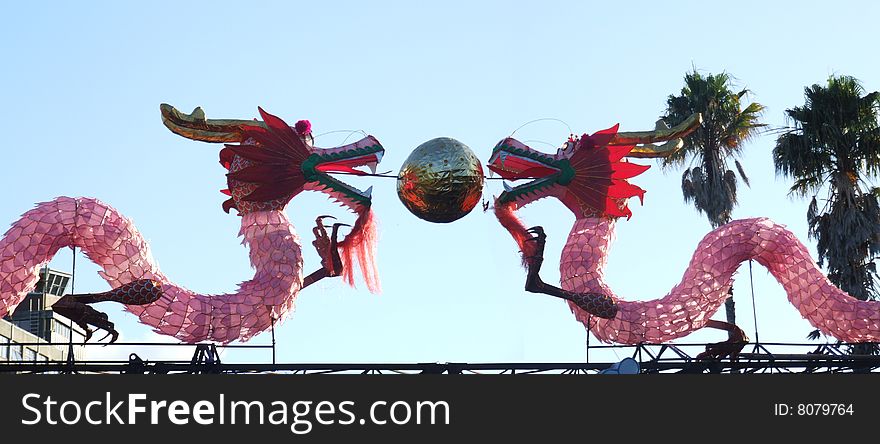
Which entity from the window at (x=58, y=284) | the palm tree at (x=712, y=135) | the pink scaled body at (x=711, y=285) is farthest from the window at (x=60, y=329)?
the pink scaled body at (x=711, y=285)

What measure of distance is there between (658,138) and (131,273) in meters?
7.21

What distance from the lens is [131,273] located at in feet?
54.9

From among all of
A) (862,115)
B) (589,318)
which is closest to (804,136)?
(862,115)

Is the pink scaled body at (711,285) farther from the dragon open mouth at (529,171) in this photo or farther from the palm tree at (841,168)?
the palm tree at (841,168)

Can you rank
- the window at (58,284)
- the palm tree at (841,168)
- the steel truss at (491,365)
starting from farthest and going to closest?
the window at (58,284) < the palm tree at (841,168) < the steel truss at (491,365)

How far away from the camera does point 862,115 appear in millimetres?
25641

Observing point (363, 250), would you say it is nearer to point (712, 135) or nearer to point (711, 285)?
point (711, 285)

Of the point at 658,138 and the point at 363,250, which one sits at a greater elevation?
the point at 658,138

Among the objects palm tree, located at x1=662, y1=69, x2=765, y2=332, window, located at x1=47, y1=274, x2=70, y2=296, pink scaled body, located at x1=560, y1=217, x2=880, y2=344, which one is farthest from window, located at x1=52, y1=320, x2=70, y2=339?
pink scaled body, located at x1=560, y1=217, x2=880, y2=344

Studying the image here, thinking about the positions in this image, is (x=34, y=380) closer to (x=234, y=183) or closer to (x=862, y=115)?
(x=234, y=183)

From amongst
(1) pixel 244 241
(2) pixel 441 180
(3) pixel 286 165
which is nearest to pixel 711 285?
(2) pixel 441 180

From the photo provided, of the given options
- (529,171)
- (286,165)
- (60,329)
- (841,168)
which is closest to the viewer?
(286,165)

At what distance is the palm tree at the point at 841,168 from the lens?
2517 centimetres

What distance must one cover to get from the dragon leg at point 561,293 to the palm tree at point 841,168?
892 centimetres
